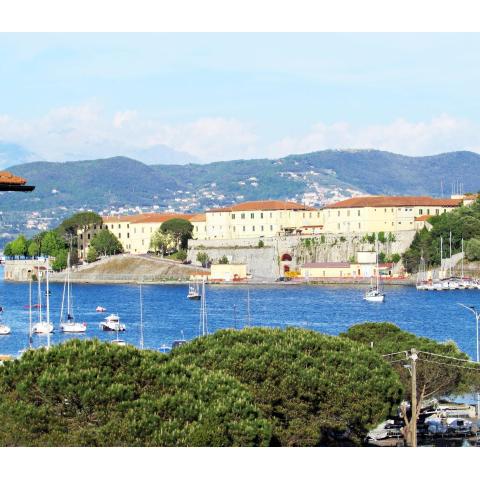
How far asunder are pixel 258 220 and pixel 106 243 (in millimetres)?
8988

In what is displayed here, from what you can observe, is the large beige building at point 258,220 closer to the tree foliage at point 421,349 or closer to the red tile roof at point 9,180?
the tree foliage at point 421,349

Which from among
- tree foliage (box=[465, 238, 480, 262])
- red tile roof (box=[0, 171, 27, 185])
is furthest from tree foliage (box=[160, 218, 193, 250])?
red tile roof (box=[0, 171, 27, 185])

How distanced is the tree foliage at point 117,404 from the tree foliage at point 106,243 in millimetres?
59364

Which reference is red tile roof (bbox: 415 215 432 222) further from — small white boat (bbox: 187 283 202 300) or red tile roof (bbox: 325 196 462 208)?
small white boat (bbox: 187 283 202 300)

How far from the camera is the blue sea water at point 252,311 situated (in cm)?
3547

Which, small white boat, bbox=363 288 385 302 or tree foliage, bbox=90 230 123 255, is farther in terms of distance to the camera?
tree foliage, bbox=90 230 123 255

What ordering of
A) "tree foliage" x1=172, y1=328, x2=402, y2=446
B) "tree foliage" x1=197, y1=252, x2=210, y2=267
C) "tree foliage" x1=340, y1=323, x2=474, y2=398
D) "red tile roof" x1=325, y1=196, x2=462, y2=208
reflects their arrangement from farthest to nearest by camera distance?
1. "tree foliage" x1=197, y1=252, x2=210, y2=267
2. "red tile roof" x1=325, y1=196, x2=462, y2=208
3. "tree foliage" x1=340, y1=323, x2=474, y2=398
4. "tree foliage" x1=172, y1=328, x2=402, y2=446

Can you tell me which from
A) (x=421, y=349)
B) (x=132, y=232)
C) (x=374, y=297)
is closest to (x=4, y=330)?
(x=374, y=297)

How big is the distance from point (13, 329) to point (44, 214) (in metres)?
132

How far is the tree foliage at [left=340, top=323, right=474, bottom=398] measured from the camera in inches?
664

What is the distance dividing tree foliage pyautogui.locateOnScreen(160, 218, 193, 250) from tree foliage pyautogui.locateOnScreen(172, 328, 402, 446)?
183ft

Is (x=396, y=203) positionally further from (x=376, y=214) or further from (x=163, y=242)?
(x=163, y=242)

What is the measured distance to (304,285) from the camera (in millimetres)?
60469
